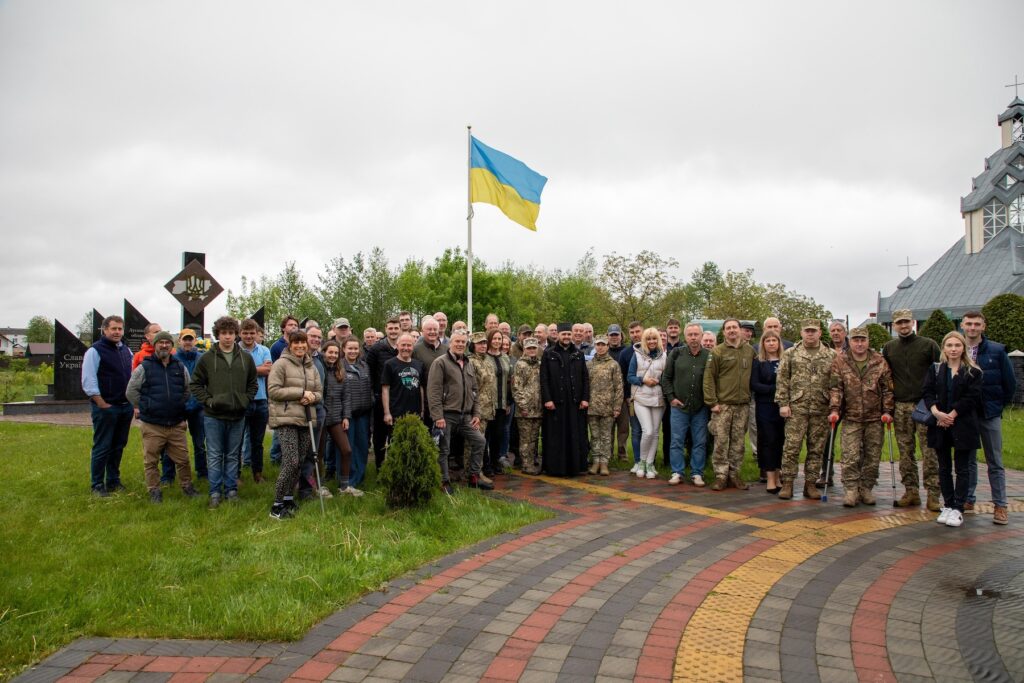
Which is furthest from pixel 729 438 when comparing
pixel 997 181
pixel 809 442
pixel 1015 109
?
pixel 1015 109

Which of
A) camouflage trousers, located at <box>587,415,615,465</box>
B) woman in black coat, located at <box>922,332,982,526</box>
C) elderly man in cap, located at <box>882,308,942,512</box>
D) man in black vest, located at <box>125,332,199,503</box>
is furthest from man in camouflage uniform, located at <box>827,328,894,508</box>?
man in black vest, located at <box>125,332,199,503</box>

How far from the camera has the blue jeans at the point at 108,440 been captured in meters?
7.57

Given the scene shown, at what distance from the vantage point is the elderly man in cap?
720cm

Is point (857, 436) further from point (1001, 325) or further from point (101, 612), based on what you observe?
point (1001, 325)

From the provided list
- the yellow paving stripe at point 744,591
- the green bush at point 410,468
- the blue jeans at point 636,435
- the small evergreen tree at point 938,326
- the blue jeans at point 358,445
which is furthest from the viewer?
the small evergreen tree at point 938,326

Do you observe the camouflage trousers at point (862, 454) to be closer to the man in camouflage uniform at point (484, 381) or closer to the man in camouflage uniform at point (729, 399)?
the man in camouflage uniform at point (729, 399)

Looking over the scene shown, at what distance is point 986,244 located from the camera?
63781mm

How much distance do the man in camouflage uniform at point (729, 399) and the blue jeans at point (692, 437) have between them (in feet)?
0.86

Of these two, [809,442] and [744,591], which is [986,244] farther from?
[744,591]

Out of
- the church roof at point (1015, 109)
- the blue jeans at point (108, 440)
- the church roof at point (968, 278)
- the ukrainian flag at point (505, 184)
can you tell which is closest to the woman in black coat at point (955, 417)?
the ukrainian flag at point (505, 184)

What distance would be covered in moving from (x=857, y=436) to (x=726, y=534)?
2.43m

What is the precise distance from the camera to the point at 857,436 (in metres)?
7.38

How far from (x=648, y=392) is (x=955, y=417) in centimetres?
355

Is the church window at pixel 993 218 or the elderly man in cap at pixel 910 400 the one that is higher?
the church window at pixel 993 218
